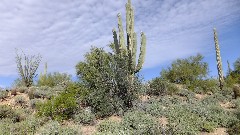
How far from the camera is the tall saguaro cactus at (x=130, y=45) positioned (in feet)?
60.8

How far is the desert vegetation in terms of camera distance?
13.0m

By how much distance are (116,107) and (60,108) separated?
2876mm

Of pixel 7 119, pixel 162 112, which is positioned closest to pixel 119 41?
pixel 162 112

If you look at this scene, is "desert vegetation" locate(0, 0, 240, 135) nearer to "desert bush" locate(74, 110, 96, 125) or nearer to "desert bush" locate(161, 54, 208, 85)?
"desert bush" locate(74, 110, 96, 125)

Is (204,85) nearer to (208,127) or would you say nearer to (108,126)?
(208,127)

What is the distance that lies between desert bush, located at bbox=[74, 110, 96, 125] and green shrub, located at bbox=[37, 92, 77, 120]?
702mm

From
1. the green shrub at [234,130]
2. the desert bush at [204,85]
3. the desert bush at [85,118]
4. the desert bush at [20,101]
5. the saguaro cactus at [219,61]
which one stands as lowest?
the green shrub at [234,130]

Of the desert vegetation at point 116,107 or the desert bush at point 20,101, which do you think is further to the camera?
the desert bush at point 20,101

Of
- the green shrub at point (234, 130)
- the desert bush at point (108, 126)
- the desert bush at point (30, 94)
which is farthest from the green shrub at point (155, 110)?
the desert bush at point (30, 94)

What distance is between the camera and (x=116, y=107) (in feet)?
52.6

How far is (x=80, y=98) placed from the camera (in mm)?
16719

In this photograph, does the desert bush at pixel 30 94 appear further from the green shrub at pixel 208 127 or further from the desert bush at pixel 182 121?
the green shrub at pixel 208 127

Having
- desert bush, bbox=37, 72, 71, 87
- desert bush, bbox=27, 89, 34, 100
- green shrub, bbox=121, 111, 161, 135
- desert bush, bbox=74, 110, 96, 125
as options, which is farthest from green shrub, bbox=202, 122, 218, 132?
desert bush, bbox=37, 72, 71, 87

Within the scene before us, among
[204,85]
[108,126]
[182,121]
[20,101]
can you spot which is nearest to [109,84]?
[108,126]
